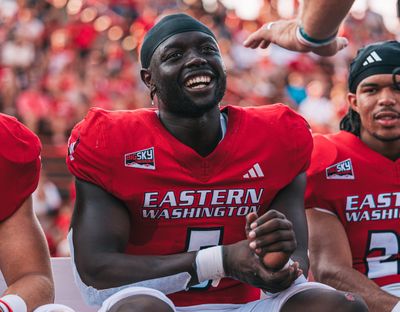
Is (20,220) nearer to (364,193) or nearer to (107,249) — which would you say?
(107,249)

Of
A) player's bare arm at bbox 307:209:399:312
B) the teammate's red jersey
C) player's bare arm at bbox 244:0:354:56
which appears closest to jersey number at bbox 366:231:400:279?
the teammate's red jersey

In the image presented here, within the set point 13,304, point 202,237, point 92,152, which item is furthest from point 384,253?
point 13,304

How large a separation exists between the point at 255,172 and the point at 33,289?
0.96 m

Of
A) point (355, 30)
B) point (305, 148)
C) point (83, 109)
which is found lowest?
point (355, 30)

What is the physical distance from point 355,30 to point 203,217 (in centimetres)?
1600

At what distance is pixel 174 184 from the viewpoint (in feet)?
12.1

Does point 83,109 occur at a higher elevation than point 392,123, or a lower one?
lower

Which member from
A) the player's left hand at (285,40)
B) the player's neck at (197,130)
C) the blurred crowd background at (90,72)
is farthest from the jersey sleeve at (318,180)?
the blurred crowd background at (90,72)

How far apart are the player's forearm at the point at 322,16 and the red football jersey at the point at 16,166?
45.5 inches

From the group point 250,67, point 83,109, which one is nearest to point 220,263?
point 83,109

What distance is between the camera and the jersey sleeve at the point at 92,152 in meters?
3.61

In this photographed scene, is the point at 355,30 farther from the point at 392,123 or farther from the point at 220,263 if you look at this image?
the point at 220,263

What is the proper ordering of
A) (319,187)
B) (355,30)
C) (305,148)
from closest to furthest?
(305,148) → (319,187) → (355,30)

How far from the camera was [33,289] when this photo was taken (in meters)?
3.41
